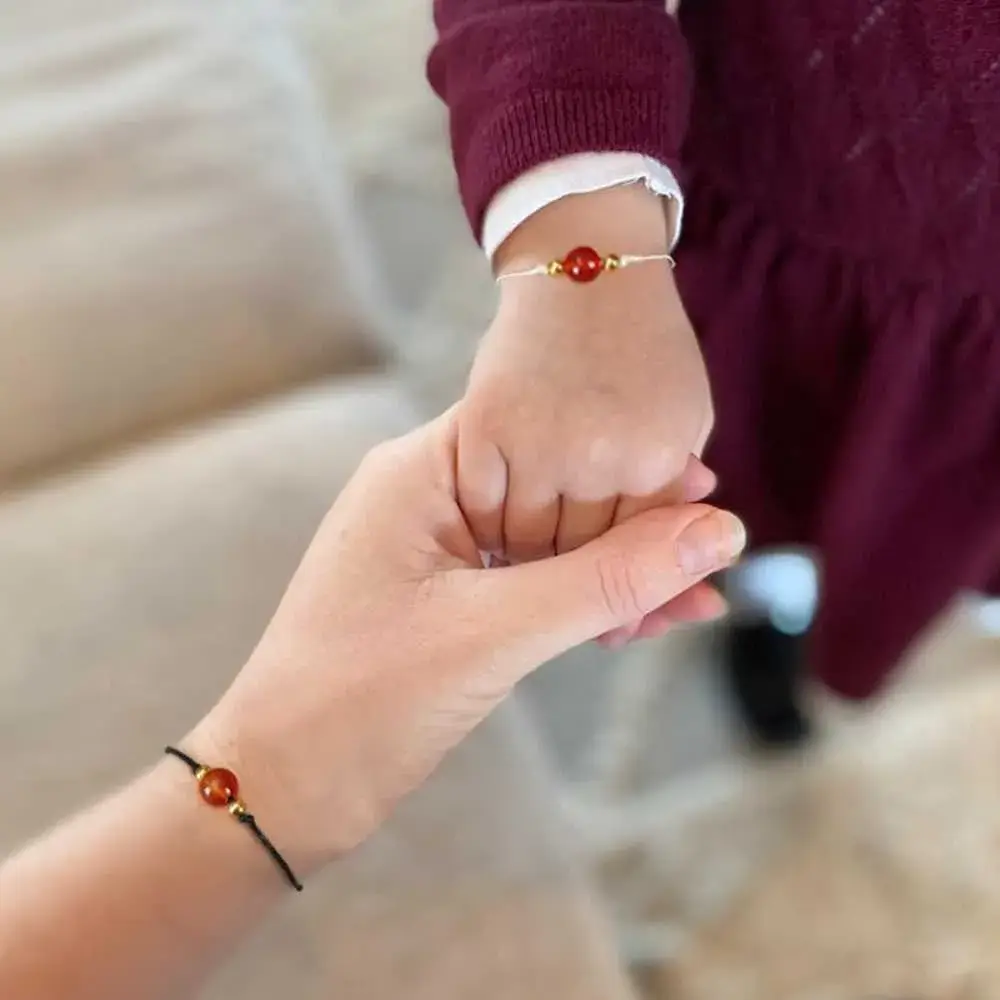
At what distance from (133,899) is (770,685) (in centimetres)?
65

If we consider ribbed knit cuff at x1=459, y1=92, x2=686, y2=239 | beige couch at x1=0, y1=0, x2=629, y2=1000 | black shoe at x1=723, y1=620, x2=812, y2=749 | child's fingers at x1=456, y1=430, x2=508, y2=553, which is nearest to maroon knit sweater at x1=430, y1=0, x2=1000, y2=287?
ribbed knit cuff at x1=459, y1=92, x2=686, y2=239

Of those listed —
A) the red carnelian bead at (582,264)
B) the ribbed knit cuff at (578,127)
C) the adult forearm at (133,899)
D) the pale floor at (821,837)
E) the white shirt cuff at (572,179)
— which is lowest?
the pale floor at (821,837)

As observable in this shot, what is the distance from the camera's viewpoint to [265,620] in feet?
2.08

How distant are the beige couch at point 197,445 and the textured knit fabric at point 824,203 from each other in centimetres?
23

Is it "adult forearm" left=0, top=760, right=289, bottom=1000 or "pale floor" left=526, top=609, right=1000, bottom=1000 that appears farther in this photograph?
"pale floor" left=526, top=609, right=1000, bottom=1000

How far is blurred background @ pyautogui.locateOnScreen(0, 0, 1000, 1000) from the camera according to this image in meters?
0.60

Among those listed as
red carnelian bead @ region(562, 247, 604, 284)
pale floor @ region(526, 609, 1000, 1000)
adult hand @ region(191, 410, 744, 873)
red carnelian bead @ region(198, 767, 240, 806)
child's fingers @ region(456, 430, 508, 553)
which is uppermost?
red carnelian bead @ region(562, 247, 604, 284)

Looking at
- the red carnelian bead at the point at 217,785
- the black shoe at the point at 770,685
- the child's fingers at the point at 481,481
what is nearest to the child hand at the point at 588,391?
the child's fingers at the point at 481,481

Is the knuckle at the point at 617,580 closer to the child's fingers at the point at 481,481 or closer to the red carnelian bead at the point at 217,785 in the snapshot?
the child's fingers at the point at 481,481

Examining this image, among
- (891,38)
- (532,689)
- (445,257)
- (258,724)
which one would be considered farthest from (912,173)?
(445,257)

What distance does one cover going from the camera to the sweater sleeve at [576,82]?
488 millimetres

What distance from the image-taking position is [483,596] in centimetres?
49

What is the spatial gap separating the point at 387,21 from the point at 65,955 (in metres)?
1.19

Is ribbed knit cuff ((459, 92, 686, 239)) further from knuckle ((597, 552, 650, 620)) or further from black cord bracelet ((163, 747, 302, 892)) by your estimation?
black cord bracelet ((163, 747, 302, 892))
